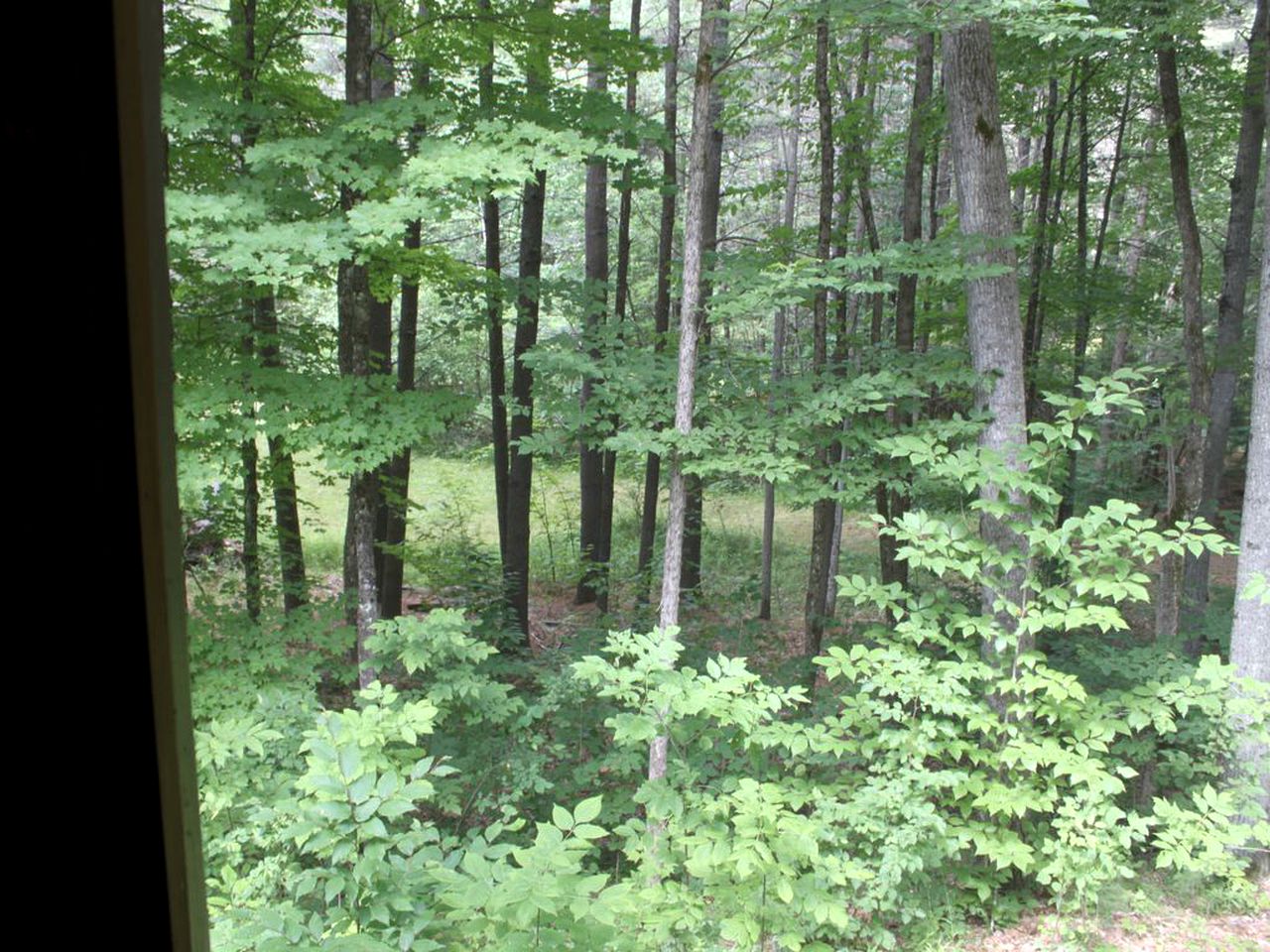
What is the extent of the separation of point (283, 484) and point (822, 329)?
215 inches

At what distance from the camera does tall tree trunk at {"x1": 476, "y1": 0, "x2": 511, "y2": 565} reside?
20.7 ft

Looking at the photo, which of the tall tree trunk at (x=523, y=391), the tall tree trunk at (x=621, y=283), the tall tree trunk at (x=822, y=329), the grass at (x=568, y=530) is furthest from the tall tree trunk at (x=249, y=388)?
the tall tree trunk at (x=822, y=329)

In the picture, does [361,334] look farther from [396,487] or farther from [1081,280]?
[1081,280]

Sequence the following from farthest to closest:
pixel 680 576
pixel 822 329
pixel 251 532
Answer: pixel 822 329, pixel 251 532, pixel 680 576

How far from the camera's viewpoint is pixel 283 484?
7.29 metres

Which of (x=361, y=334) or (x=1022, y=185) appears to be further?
(x=1022, y=185)

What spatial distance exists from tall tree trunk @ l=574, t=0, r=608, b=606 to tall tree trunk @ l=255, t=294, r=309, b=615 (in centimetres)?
255

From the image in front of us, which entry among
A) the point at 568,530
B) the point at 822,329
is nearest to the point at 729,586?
the point at 568,530

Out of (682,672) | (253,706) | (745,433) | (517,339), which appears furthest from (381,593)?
(682,672)

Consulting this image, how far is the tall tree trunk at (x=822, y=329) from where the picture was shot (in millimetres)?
7464

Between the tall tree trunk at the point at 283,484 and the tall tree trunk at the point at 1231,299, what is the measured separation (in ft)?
31.4

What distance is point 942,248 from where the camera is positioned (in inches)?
229

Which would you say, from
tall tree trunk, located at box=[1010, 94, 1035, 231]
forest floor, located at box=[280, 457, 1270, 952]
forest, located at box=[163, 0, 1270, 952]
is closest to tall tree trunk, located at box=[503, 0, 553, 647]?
forest, located at box=[163, 0, 1270, 952]

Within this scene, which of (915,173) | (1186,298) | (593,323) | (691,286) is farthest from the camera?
(1186,298)
